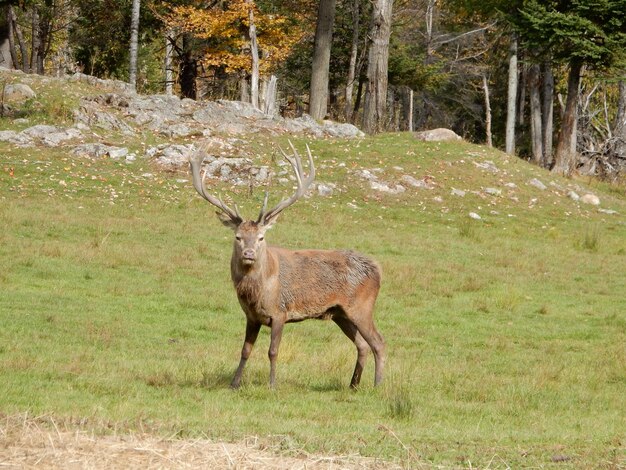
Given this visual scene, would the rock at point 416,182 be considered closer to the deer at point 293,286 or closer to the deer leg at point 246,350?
the deer at point 293,286

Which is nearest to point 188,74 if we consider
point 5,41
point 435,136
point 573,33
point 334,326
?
point 5,41

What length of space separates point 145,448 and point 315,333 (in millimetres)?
7395

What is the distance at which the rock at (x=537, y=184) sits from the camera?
26.6 m

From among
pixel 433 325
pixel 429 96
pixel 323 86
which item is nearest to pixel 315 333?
pixel 433 325

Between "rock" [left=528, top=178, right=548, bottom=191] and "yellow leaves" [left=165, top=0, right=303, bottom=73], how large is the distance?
13320mm

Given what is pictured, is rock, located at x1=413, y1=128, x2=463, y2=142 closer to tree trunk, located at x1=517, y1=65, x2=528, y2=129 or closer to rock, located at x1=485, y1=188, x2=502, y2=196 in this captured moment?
rock, located at x1=485, y1=188, x2=502, y2=196

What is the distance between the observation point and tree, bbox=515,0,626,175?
28969 mm

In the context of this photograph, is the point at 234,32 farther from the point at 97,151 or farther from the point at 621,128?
the point at 621,128

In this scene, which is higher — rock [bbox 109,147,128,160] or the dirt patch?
rock [bbox 109,147,128,160]

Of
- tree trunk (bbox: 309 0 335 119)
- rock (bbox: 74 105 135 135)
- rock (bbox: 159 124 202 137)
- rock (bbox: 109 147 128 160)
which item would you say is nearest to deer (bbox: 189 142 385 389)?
rock (bbox: 109 147 128 160)

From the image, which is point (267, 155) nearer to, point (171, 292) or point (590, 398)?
point (171, 292)

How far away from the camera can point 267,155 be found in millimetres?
25266

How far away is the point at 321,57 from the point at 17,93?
9.90 metres

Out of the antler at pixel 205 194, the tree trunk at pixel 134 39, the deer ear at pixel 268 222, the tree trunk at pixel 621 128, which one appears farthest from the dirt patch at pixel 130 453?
the tree trunk at pixel 621 128
